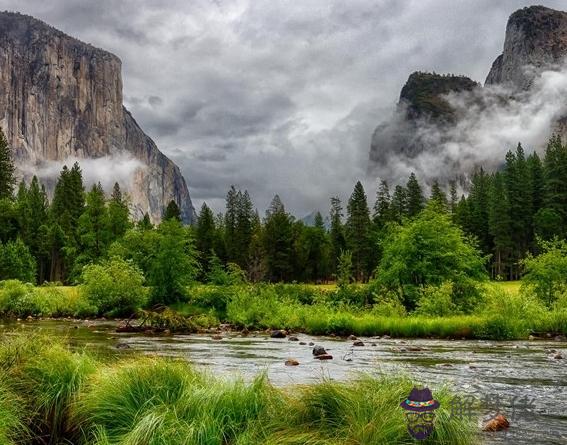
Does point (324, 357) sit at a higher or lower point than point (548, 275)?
lower

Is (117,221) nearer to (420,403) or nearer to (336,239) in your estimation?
(336,239)

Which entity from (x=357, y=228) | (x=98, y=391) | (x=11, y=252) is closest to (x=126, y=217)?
(x=11, y=252)

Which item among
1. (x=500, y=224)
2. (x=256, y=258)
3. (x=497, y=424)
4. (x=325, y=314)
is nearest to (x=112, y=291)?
(x=325, y=314)

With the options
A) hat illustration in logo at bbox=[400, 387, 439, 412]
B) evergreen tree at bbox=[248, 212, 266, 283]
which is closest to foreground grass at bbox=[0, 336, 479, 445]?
hat illustration in logo at bbox=[400, 387, 439, 412]

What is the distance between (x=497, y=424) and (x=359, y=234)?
294 feet

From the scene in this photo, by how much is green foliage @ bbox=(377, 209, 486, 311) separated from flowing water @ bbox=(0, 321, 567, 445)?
11124 millimetres

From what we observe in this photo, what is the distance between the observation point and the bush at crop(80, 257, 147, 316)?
42.8 metres

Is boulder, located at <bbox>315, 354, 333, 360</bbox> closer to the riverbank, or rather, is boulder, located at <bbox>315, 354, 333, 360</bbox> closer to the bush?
the riverbank

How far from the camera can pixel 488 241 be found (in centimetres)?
9725

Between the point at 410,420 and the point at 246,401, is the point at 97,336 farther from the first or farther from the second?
the point at 410,420

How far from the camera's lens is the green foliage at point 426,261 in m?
37.8

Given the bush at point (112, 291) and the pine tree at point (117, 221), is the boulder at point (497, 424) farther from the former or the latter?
the pine tree at point (117, 221)

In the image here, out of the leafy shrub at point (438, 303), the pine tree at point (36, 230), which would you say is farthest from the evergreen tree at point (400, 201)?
the leafy shrub at point (438, 303)

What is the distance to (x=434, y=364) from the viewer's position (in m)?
17.9
